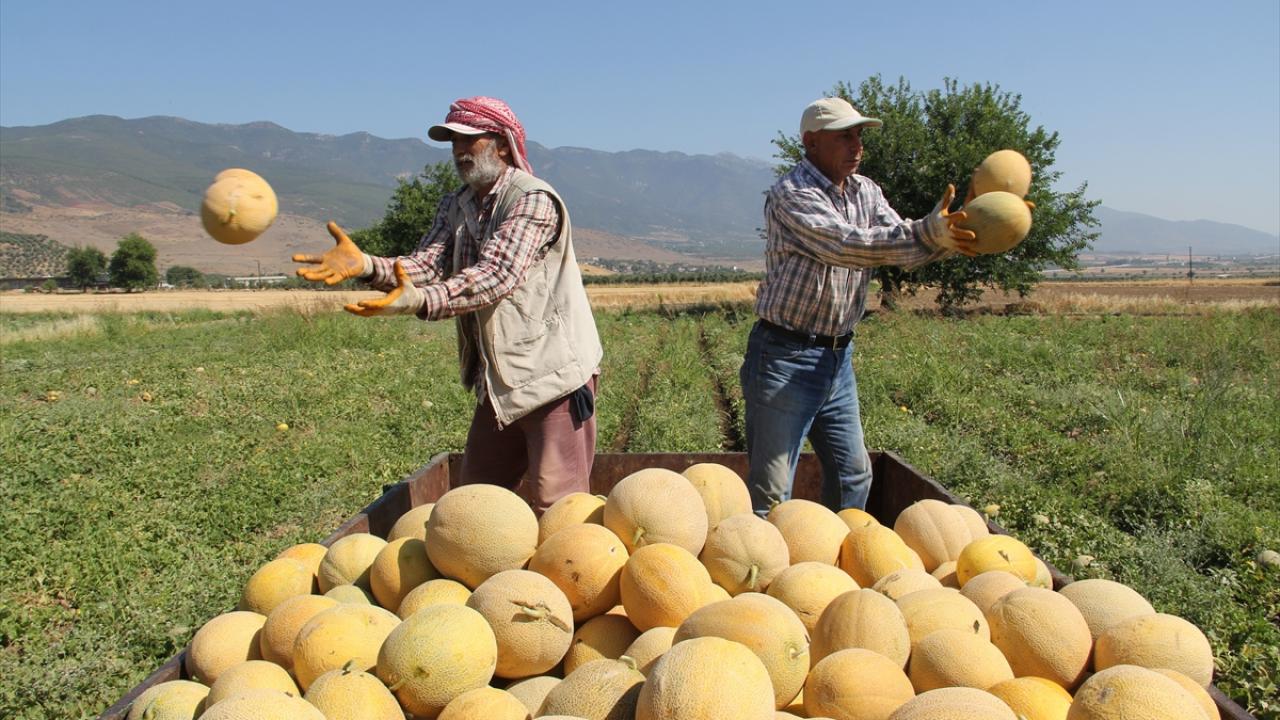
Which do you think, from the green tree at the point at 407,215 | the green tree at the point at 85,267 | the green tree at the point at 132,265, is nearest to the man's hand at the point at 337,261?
the green tree at the point at 407,215

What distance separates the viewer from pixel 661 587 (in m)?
2.24

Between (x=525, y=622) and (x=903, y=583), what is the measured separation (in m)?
1.12

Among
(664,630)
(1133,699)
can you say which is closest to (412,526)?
(664,630)

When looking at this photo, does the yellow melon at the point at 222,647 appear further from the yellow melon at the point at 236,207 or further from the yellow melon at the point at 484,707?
the yellow melon at the point at 236,207

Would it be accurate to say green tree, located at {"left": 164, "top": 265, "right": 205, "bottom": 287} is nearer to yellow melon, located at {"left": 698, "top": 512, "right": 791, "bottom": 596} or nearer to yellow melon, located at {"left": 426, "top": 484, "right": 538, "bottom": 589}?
yellow melon, located at {"left": 426, "top": 484, "right": 538, "bottom": 589}

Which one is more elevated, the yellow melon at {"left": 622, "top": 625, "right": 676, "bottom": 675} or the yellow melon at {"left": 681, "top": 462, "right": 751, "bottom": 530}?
the yellow melon at {"left": 681, "top": 462, "right": 751, "bottom": 530}

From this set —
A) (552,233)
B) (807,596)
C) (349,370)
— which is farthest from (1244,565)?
(349,370)

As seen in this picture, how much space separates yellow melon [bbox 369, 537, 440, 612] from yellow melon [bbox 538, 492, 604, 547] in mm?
365

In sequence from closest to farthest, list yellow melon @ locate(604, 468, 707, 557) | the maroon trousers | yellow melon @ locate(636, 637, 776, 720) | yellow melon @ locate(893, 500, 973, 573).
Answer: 1. yellow melon @ locate(636, 637, 776, 720)
2. yellow melon @ locate(604, 468, 707, 557)
3. yellow melon @ locate(893, 500, 973, 573)
4. the maroon trousers

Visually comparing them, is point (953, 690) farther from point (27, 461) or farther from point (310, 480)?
point (27, 461)

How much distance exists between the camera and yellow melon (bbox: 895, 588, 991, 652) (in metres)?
2.20

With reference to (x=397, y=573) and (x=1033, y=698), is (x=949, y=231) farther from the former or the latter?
(x=397, y=573)

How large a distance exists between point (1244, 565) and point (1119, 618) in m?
3.70

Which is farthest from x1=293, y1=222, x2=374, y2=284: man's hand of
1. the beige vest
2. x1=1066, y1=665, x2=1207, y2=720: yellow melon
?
x1=1066, y1=665, x2=1207, y2=720: yellow melon
